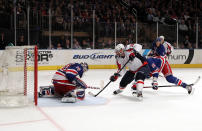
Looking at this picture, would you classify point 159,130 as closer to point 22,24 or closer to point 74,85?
point 74,85

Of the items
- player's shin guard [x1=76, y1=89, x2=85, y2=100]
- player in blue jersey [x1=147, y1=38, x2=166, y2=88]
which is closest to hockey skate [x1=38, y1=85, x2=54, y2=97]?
player's shin guard [x1=76, y1=89, x2=85, y2=100]

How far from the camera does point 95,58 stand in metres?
11.6

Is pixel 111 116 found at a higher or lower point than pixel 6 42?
lower

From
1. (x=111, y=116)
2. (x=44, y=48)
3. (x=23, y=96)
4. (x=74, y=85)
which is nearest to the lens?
(x=111, y=116)

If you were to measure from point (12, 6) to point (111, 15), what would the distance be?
406 cm

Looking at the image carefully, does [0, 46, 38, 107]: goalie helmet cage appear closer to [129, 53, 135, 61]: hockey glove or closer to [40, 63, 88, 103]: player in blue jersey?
[40, 63, 88, 103]: player in blue jersey

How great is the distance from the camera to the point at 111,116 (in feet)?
13.3

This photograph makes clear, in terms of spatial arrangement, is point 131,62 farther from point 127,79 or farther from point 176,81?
point 176,81

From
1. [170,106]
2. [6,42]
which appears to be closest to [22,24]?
[6,42]

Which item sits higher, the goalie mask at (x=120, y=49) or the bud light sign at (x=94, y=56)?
the goalie mask at (x=120, y=49)

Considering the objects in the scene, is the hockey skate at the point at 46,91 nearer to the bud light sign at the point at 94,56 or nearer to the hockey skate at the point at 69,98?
the hockey skate at the point at 69,98

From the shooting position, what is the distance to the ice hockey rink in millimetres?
3521

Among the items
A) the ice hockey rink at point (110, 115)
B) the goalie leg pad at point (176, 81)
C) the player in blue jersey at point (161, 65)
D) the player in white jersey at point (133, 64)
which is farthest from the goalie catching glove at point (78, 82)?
the goalie leg pad at point (176, 81)

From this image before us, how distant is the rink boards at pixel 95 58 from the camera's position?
10.9 m
